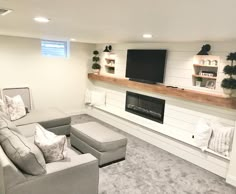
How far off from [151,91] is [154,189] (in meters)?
2.08

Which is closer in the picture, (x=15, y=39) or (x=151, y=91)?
(x=151, y=91)

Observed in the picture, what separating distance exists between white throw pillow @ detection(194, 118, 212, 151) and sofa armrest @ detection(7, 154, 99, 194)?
1.86 meters

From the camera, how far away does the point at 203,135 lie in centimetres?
338

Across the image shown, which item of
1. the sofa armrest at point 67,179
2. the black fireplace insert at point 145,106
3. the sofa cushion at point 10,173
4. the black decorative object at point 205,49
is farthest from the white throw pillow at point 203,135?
the sofa cushion at point 10,173

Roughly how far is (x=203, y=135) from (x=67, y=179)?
2227 mm

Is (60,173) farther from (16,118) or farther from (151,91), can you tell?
(151,91)

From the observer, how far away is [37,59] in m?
5.15

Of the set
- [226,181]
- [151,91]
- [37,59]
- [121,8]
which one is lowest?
[226,181]

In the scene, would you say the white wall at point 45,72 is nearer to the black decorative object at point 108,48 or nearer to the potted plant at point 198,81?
the black decorative object at point 108,48

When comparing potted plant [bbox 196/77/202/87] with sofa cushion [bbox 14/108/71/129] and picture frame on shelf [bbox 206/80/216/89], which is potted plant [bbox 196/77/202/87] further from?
sofa cushion [bbox 14/108/71/129]

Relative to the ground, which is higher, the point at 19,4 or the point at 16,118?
the point at 19,4

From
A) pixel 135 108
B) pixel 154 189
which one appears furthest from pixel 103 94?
pixel 154 189

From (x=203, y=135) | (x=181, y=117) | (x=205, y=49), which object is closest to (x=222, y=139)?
(x=203, y=135)

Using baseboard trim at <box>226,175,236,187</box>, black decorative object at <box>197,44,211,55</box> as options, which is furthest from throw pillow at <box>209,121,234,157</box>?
black decorative object at <box>197,44,211,55</box>
